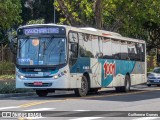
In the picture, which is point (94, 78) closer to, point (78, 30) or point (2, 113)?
point (78, 30)

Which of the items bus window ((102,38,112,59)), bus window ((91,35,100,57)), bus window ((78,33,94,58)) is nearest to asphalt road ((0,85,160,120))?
bus window ((78,33,94,58))

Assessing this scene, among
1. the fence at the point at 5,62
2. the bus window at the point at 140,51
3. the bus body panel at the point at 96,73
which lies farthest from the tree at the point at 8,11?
the fence at the point at 5,62

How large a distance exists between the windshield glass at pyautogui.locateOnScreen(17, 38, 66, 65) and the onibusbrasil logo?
14.9 feet

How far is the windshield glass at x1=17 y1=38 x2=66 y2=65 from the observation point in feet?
71.6

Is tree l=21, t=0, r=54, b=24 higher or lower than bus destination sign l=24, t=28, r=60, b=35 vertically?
higher

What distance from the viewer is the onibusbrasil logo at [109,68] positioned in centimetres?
2595

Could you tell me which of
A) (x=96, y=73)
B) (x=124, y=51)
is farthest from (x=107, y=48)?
(x=124, y=51)

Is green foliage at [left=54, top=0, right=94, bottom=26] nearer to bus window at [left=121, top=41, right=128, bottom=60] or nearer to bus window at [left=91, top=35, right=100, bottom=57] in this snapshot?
bus window at [left=121, top=41, right=128, bottom=60]

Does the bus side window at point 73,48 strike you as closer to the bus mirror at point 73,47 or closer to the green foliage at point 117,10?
the bus mirror at point 73,47

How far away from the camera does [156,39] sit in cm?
5219

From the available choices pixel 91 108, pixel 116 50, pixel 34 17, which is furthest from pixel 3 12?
pixel 34 17

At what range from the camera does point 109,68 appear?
26438 mm

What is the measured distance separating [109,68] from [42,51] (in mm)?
5599

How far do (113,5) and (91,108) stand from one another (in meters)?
19.3
